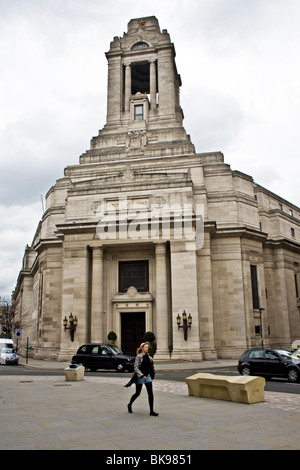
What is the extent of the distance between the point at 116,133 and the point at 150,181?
43.2 feet

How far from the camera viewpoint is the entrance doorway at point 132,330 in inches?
1378

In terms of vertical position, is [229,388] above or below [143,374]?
below

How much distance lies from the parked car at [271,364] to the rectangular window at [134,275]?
590 inches

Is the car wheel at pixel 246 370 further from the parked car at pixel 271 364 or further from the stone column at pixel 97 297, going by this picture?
the stone column at pixel 97 297

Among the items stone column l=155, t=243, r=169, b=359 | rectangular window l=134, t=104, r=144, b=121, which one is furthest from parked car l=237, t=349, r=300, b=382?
rectangular window l=134, t=104, r=144, b=121

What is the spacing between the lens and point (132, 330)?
116ft

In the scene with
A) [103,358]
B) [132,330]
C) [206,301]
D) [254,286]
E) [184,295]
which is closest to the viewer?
[103,358]

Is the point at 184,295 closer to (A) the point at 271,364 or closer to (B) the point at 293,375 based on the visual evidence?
(A) the point at 271,364

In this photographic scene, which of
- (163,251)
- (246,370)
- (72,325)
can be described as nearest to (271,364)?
(246,370)

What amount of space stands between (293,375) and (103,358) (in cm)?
1172

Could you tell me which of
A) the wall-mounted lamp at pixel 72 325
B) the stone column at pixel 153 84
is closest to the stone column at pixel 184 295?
the wall-mounted lamp at pixel 72 325

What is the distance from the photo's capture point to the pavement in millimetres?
7652
